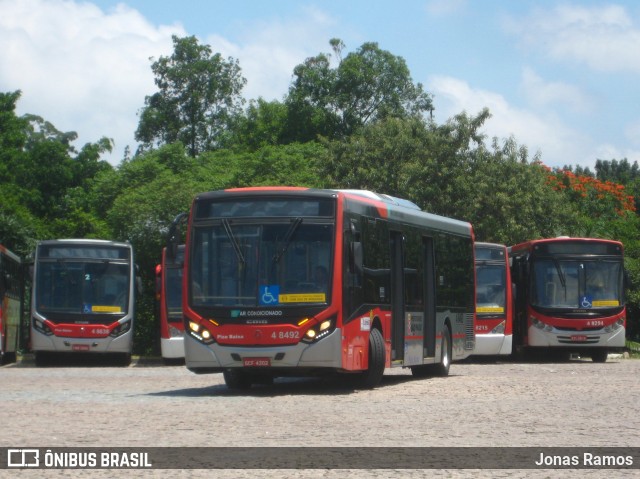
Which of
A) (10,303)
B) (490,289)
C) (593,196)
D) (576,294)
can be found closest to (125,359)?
(10,303)

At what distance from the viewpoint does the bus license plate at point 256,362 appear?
19125mm

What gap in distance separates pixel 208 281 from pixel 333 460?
9124 mm

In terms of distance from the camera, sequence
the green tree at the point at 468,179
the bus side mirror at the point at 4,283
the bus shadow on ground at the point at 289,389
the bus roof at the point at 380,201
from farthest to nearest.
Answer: the green tree at the point at 468,179
the bus side mirror at the point at 4,283
the bus roof at the point at 380,201
the bus shadow on ground at the point at 289,389

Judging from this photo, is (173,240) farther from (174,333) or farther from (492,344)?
(492,344)

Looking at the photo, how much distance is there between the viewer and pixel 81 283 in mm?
34125

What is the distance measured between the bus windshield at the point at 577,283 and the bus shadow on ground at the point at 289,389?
1170 cm

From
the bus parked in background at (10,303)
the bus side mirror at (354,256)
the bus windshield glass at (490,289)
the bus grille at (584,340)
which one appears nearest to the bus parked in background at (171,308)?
the bus parked in background at (10,303)

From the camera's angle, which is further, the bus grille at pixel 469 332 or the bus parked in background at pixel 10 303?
the bus parked in background at pixel 10 303

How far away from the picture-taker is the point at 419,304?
23578mm

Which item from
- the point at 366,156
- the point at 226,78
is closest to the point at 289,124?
the point at 226,78

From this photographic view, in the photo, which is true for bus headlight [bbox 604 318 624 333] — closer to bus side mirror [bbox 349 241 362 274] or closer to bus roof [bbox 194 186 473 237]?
bus roof [bbox 194 186 473 237]

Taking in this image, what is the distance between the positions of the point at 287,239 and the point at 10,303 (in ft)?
59.6

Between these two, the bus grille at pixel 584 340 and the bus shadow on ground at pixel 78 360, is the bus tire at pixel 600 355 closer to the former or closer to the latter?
the bus grille at pixel 584 340

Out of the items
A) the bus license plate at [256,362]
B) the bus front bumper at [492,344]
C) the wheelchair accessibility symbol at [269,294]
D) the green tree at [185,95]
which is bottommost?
the bus license plate at [256,362]
